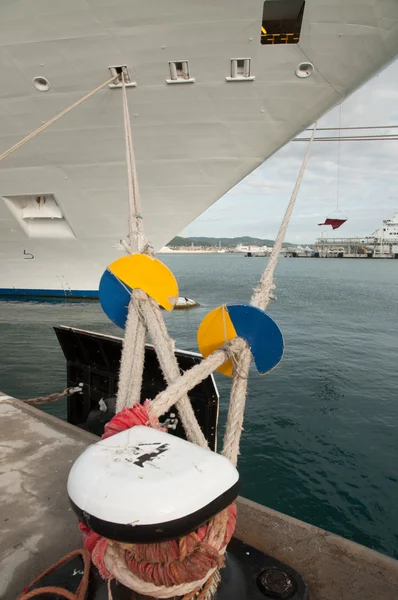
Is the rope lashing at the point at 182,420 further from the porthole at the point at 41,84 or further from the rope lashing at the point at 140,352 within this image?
the porthole at the point at 41,84

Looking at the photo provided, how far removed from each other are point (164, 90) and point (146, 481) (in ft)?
32.6

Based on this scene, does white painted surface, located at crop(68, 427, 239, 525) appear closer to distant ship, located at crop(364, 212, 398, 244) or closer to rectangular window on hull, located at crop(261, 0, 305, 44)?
rectangular window on hull, located at crop(261, 0, 305, 44)

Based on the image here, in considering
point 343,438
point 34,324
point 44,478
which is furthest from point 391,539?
point 34,324

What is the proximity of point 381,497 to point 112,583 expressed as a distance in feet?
18.6

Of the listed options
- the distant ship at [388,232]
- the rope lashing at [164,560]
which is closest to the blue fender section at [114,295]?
the rope lashing at [164,560]

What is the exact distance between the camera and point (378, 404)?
978cm

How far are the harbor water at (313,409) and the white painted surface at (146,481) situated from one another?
4909 mm

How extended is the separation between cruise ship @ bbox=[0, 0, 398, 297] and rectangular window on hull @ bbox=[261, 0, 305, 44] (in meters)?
0.02

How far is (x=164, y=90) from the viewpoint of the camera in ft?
30.5

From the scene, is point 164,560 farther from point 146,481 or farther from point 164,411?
point 164,411

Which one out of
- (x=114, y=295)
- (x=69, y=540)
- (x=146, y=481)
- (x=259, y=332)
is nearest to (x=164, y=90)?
(x=114, y=295)

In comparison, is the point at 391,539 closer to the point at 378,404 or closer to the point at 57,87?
the point at 378,404

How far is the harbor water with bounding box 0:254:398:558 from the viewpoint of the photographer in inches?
231

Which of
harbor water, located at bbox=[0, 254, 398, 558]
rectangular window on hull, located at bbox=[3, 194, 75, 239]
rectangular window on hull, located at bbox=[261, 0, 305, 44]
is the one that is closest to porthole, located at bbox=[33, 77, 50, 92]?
rectangular window on hull, located at bbox=[3, 194, 75, 239]
